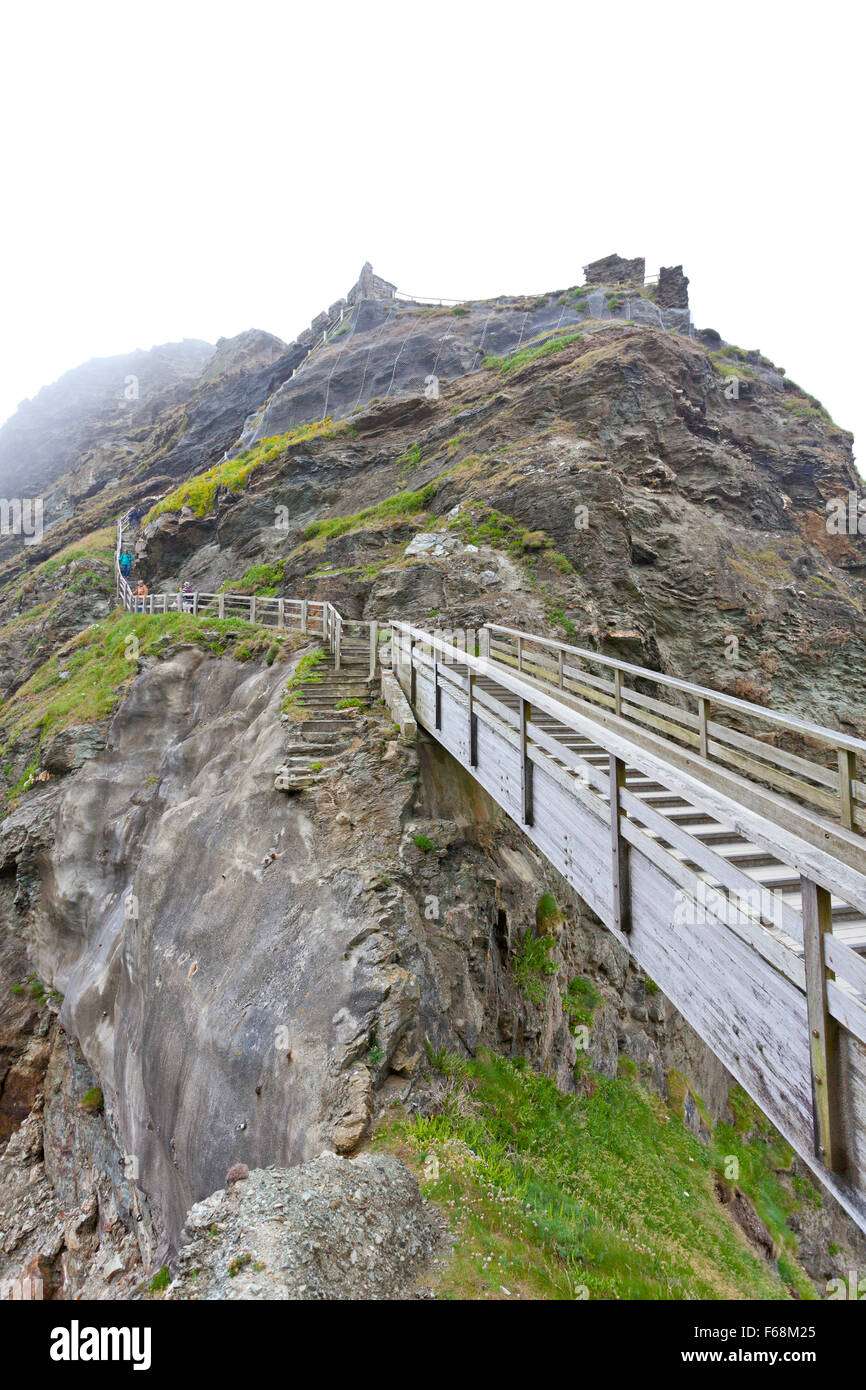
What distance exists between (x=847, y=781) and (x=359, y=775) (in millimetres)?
5678

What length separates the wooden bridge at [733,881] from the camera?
8.11ft

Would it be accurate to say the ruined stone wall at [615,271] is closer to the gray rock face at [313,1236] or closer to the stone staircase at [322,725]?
the stone staircase at [322,725]

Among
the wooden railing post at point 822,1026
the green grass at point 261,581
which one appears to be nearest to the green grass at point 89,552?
the green grass at point 261,581

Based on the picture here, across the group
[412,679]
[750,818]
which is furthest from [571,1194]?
[412,679]

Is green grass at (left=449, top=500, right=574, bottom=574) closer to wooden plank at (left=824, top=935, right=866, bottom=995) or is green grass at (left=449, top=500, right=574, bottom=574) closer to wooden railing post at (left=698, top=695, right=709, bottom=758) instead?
wooden railing post at (left=698, top=695, right=709, bottom=758)

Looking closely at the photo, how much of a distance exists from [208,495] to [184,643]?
638 inches

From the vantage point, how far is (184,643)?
14.5 m

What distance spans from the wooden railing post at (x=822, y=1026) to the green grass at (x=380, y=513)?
737 inches

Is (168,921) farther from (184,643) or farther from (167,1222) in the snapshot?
(184,643)

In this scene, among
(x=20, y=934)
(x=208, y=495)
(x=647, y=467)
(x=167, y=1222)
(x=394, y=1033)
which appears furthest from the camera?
(x=208, y=495)

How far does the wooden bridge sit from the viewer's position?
2471mm

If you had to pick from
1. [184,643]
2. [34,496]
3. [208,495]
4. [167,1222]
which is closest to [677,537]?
[184,643]

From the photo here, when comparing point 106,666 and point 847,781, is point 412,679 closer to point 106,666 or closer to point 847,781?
point 847,781

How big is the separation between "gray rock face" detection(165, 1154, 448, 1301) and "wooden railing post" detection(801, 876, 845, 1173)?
263 cm
